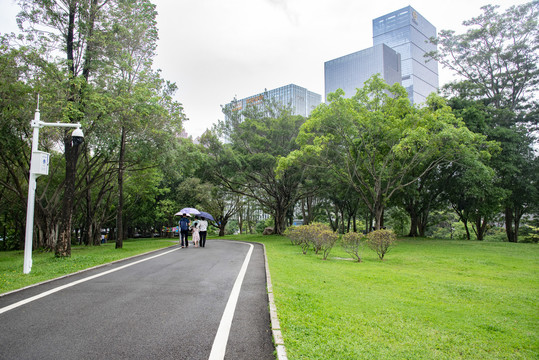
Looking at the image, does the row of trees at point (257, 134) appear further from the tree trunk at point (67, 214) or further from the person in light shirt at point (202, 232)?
the person in light shirt at point (202, 232)

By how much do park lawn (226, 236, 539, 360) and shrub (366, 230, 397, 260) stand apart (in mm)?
3245

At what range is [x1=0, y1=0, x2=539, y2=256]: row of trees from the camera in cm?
1338

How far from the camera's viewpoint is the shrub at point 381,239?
41.4ft

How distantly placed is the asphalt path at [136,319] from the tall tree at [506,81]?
24041 millimetres

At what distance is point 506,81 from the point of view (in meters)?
27.1

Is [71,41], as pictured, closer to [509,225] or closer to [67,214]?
[67,214]

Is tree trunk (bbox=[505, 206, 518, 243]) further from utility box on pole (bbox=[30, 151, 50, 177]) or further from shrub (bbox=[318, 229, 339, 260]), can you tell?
utility box on pole (bbox=[30, 151, 50, 177])

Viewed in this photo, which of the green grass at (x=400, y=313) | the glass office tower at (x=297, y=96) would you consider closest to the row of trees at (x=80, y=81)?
the green grass at (x=400, y=313)

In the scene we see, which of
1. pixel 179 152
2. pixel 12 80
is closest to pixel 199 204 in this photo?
pixel 179 152

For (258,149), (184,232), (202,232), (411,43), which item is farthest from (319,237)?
(411,43)

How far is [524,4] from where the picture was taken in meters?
24.9

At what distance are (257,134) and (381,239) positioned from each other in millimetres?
16829

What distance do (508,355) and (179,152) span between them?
16.6 metres

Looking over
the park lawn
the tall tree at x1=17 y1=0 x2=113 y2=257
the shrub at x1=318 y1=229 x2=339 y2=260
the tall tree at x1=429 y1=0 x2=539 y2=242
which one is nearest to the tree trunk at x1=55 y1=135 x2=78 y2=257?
the tall tree at x1=17 y1=0 x2=113 y2=257
